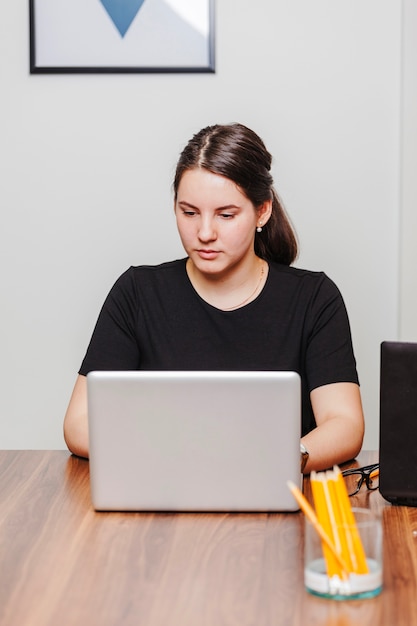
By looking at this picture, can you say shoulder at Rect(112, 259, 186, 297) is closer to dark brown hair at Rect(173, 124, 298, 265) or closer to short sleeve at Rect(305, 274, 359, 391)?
dark brown hair at Rect(173, 124, 298, 265)

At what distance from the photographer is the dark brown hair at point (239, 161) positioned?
1870mm

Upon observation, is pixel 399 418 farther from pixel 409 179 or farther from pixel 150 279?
pixel 409 179

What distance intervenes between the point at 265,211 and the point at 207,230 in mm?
231

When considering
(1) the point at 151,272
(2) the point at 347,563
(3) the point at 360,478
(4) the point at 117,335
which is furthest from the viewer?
(1) the point at 151,272

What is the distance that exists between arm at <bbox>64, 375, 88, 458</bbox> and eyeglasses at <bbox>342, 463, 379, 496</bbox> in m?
0.47

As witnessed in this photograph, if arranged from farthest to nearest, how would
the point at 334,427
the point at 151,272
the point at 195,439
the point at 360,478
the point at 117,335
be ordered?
the point at 151,272 → the point at 117,335 → the point at 334,427 → the point at 360,478 → the point at 195,439

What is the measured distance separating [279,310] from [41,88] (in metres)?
1.10

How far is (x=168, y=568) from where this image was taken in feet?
3.76

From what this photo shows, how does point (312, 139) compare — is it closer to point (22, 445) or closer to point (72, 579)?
point (22, 445)

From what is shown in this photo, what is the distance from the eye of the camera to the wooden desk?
1.02m

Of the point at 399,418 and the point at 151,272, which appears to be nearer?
the point at 399,418

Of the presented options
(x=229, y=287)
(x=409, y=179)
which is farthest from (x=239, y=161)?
(x=409, y=179)

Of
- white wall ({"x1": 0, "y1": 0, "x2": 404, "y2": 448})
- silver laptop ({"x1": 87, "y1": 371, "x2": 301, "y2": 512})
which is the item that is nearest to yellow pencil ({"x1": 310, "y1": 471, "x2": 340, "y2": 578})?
silver laptop ({"x1": 87, "y1": 371, "x2": 301, "y2": 512})

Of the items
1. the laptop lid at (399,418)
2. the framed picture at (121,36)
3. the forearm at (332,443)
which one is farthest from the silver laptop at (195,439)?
the framed picture at (121,36)
